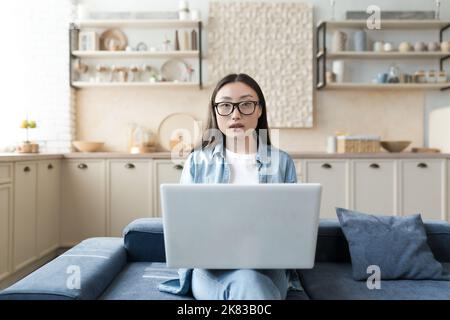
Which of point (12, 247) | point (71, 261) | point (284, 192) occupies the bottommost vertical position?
point (12, 247)

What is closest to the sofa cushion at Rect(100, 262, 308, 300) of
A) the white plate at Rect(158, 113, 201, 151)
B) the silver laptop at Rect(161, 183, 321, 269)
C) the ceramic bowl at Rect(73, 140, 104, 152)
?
the silver laptop at Rect(161, 183, 321, 269)

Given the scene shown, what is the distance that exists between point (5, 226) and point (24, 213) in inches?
12.8

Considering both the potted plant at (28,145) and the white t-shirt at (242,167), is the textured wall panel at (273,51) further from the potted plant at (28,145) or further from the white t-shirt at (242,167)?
the white t-shirt at (242,167)

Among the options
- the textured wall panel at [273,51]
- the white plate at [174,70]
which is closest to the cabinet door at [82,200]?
the white plate at [174,70]

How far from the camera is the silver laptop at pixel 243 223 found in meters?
1.24

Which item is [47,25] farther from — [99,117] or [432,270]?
[432,270]

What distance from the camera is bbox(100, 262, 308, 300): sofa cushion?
1.65m

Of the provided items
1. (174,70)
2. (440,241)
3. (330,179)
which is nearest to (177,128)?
(174,70)

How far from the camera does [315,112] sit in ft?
16.2

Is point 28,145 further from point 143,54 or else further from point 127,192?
point 143,54

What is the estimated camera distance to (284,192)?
4.06 ft

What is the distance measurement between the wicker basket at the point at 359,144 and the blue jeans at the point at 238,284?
3057mm
